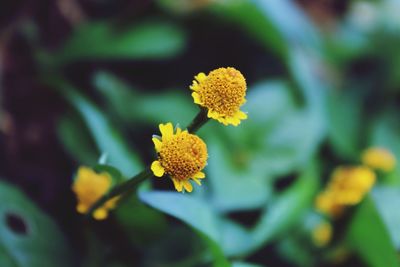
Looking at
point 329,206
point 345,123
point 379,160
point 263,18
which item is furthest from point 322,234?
point 263,18

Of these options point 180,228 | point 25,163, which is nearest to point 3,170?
point 25,163

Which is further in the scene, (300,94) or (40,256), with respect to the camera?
(300,94)

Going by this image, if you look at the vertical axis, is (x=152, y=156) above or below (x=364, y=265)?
above

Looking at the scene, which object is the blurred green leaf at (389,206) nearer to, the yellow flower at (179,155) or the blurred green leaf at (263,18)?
the blurred green leaf at (263,18)

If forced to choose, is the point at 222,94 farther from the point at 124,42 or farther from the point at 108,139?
the point at 124,42

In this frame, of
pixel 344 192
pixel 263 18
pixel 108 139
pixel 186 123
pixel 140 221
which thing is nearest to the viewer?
pixel 140 221

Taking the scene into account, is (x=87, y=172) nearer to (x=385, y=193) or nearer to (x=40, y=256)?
(x=40, y=256)
